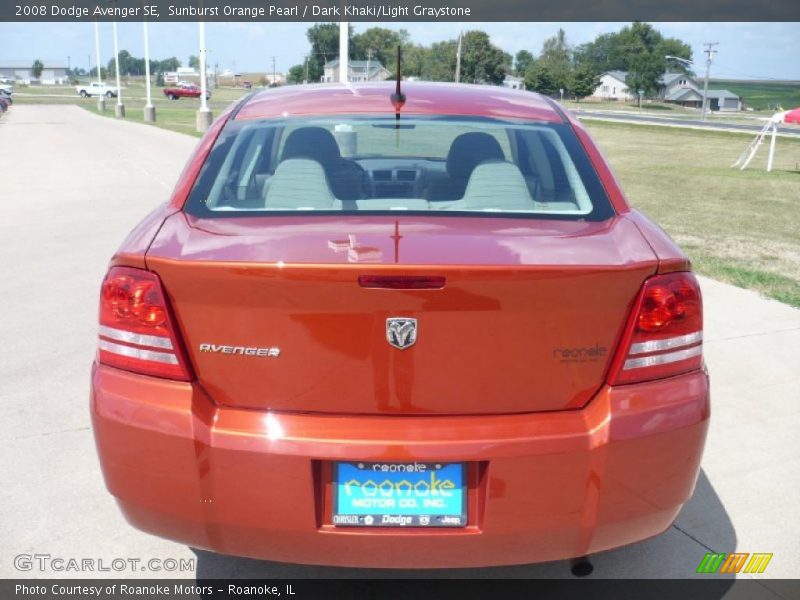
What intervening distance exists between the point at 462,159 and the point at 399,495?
5.03 feet

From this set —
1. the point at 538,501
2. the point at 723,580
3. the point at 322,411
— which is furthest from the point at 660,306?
the point at 723,580

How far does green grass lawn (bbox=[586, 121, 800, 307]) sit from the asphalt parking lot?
997mm

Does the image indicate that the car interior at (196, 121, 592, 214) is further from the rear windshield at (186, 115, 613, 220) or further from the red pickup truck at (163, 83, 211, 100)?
the red pickup truck at (163, 83, 211, 100)

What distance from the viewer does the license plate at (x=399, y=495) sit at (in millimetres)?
2326

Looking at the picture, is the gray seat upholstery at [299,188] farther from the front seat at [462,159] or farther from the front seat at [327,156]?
the front seat at [462,159]

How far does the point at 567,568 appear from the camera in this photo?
3.13 m

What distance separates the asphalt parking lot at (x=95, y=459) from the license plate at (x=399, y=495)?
82 centimetres

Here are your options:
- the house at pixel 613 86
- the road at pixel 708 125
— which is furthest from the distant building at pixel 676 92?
the road at pixel 708 125

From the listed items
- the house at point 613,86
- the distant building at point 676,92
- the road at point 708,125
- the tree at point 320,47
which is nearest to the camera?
the road at point 708,125

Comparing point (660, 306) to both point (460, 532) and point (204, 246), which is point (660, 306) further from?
point (204, 246)

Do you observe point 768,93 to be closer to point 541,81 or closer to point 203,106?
point 541,81

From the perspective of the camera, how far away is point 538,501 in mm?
2336

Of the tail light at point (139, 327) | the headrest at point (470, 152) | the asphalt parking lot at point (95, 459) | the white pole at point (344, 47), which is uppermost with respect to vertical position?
the white pole at point (344, 47)

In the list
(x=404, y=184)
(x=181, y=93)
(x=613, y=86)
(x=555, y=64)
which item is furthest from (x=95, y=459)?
(x=613, y=86)
